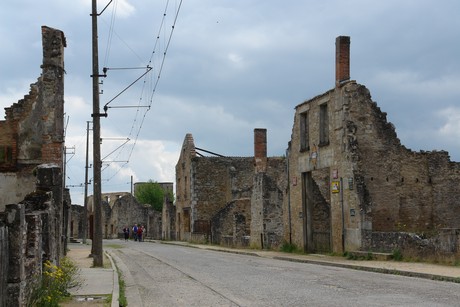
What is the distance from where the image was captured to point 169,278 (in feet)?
58.4

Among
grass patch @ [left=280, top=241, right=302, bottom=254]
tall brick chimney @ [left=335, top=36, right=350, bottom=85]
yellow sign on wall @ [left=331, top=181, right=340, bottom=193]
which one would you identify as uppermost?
tall brick chimney @ [left=335, top=36, right=350, bottom=85]

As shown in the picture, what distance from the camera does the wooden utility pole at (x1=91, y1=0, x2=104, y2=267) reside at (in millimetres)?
22297

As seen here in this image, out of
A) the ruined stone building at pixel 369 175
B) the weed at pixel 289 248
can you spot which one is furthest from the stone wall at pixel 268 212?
the ruined stone building at pixel 369 175

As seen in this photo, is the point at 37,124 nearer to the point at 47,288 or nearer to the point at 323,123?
the point at 47,288

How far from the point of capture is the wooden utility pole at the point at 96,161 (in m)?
22.3

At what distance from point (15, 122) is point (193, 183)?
35398 millimetres

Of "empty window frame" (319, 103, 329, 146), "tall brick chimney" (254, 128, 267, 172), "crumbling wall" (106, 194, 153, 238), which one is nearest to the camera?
"empty window frame" (319, 103, 329, 146)

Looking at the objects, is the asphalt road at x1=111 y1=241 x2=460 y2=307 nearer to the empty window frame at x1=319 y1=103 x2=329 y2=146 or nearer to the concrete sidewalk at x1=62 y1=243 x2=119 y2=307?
the concrete sidewalk at x1=62 y1=243 x2=119 y2=307

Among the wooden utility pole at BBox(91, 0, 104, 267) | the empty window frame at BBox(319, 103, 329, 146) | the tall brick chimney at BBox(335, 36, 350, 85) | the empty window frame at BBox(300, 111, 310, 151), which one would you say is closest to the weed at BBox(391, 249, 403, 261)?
the empty window frame at BBox(319, 103, 329, 146)

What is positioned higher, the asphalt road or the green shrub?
the green shrub

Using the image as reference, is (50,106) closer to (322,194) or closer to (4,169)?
(4,169)

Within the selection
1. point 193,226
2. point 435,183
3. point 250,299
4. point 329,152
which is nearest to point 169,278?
point 250,299

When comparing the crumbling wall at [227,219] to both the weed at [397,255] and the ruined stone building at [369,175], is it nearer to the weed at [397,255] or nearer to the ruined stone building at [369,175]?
the ruined stone building at [369,175]

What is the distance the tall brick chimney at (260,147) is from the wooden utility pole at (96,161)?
1620cm
